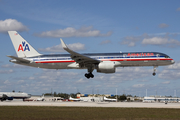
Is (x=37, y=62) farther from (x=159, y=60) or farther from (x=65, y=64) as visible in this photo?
(x=159, y=60)

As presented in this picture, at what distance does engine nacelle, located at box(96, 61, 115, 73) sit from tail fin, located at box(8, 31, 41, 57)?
56.4ft

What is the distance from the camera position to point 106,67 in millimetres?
53375

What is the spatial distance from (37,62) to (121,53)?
65.2 feet

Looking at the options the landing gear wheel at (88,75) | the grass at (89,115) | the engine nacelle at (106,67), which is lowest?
the grass at (89,115)

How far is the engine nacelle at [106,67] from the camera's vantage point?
175 ft

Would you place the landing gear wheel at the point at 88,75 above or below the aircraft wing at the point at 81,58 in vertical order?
below

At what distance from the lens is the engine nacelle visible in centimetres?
5331

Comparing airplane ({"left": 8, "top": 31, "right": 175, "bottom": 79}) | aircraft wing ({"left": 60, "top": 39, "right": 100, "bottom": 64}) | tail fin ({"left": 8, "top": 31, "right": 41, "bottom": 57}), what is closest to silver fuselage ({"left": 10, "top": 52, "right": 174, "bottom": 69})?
airplane ({"left": 8, "top": 31, "right": 175, "bottom": 79})

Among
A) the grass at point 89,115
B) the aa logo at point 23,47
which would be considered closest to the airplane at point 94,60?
the aa logo at point 23,47

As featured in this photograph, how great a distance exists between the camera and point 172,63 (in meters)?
54.5

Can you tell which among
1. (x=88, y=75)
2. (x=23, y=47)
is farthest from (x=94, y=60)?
(x=23, y=47)

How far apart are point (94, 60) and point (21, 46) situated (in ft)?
70.4

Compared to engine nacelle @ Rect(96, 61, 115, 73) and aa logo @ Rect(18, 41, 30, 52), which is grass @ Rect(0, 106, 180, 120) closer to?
engine nacelle @ Rect(96, 61, 115, 73)

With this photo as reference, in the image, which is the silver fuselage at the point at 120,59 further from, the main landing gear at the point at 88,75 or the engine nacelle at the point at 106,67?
the main landing gear at the point at 88,75
